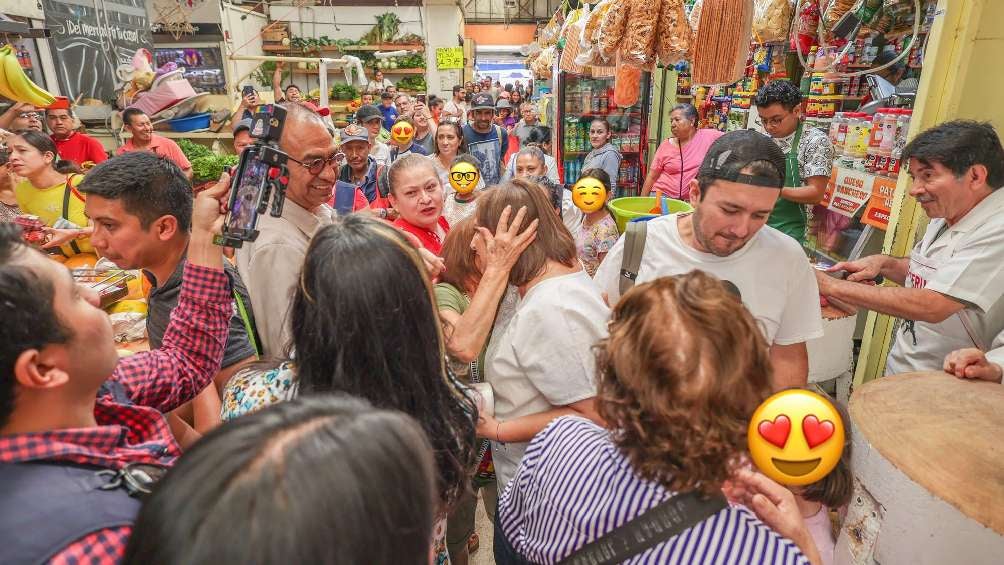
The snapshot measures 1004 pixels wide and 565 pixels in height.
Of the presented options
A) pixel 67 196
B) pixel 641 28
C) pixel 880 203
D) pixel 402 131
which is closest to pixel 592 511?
pixel 641 28

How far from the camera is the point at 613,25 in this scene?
2666mm

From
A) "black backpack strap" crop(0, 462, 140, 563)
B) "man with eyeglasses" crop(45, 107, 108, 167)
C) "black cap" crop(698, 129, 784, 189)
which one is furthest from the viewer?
"man with eyeglasses" crop(45, 107, 108, 167)

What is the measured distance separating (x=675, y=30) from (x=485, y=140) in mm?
2746

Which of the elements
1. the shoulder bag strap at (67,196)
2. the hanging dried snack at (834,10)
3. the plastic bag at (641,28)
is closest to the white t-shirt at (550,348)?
the plastic bag at (641,28)

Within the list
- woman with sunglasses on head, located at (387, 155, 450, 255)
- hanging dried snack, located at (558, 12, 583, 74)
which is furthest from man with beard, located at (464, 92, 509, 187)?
woman with sunglasses on head, located at (387, 155, 450, 255)

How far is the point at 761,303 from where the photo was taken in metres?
1.77

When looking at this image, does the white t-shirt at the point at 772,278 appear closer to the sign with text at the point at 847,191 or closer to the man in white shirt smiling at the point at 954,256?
the man in white shirt smiling at the point at 954,256

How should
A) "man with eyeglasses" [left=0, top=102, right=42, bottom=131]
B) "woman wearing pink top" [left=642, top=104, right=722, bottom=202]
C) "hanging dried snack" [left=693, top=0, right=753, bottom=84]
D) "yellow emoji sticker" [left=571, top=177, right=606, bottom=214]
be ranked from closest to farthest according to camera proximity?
"hanging dried snack" [left=693, top=0, right=753, bottom=84]
"yellow emoji sticker" [left=571, top=177, right=606, bottom=214]
"man with eyeglasses" [left=0, top=102, right=42, bottom=131]
"woman wearing pink top" [left=642, top=104, right=722, bottom=202]

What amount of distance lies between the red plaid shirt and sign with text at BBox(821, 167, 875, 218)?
3271 mm

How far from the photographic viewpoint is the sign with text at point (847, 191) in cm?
293

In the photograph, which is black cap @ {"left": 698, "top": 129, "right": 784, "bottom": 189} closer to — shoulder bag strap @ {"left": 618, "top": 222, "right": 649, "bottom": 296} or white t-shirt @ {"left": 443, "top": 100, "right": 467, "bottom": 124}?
shoulder bag strap @ {"left": 618, "top": 222, "right": 649, "bottom": 296}

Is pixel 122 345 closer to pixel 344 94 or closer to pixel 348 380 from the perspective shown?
pixel 348 380

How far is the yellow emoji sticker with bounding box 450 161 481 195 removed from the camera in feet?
10.5

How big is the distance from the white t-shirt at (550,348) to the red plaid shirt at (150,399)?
805 millimetres
